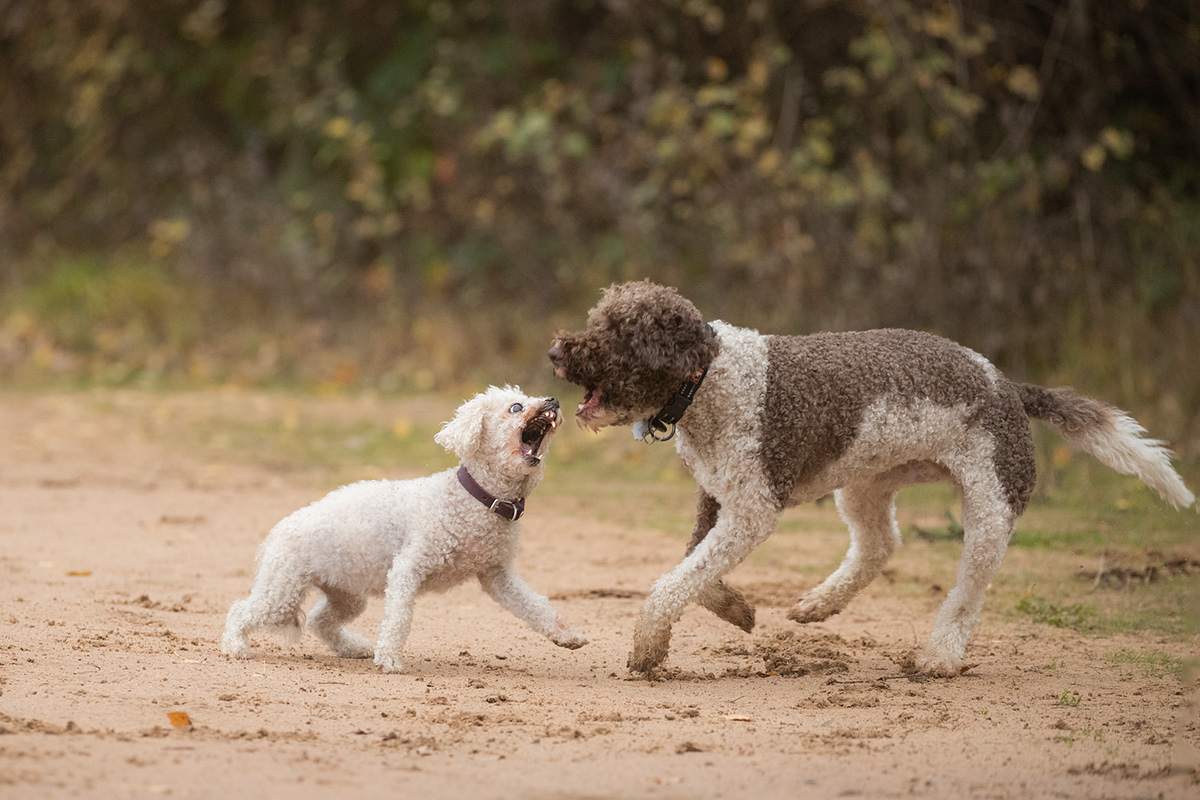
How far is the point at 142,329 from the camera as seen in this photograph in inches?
591

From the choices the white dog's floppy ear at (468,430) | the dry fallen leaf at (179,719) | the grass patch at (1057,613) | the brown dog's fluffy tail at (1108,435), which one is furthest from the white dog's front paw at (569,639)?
the grass patch at (1057,613)

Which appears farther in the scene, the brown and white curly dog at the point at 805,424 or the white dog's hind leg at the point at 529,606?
the white dog's hind leg at the point at 529,606

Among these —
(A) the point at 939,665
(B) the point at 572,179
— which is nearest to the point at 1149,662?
(A) the point at 939,665

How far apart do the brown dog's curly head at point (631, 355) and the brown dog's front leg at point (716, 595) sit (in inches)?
21.4

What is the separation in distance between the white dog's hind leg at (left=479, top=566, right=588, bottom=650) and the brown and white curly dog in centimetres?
29

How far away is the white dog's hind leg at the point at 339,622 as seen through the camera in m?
5.17

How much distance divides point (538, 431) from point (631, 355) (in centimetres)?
49

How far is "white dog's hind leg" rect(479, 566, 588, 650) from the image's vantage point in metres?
5.01

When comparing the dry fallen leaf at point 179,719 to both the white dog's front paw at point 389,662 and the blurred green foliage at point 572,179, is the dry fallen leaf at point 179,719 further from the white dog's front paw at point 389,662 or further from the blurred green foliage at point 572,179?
the blurred green foliage at point 572,179

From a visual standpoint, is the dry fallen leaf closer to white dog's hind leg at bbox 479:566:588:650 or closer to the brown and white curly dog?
white dog's hind leg at bbox 479:566:588:650

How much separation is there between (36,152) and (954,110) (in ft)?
43.5

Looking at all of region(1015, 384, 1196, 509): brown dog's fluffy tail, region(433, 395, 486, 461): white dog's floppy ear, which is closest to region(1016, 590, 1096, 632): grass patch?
region(1015, 384, 1196, 509): brown dog's fluffy tail

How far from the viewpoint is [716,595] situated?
5105 millimetres

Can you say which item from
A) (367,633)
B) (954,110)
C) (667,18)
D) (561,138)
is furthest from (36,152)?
(367,633)
